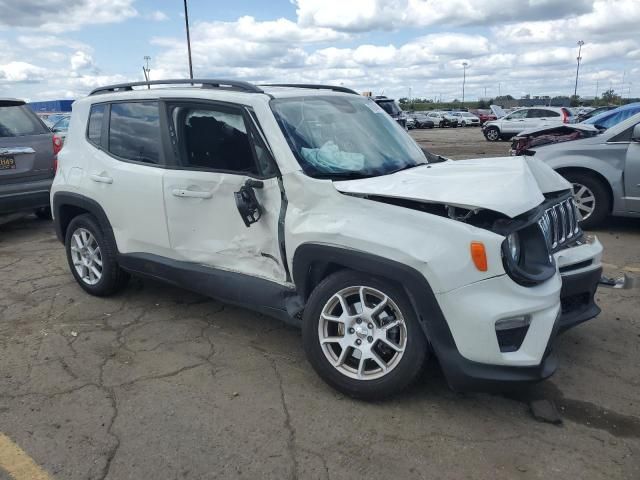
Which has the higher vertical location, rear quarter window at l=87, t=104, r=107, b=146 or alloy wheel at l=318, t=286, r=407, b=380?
rear quarter window at l=87, t=104, r=107, b=146

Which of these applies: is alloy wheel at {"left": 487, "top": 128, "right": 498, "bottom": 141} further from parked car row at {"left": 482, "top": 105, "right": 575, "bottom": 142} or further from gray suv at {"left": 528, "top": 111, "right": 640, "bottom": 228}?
gray suv at {"left": 528, "top": 111, "right": 640, "bottom": 228}

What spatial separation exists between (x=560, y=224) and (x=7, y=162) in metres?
6.45

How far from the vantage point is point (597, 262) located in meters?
3.60

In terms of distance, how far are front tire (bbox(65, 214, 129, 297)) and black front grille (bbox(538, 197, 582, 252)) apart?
129 inches

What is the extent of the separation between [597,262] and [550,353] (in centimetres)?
100

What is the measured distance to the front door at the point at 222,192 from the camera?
3510mm

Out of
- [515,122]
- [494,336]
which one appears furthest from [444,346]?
[515,122]

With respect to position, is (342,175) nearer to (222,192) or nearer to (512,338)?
(222,192)

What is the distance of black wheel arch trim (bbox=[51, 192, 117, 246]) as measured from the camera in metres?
4.57

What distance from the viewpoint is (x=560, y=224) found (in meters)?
3.58

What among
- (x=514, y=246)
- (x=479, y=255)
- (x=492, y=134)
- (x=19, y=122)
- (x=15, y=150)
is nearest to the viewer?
(x=479, y=255)

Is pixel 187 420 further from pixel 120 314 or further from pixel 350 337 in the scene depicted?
pixel 120 314

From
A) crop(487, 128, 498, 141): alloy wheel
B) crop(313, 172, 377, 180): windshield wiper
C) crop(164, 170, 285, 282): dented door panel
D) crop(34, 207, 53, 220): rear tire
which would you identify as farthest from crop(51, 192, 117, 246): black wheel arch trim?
crop(487, 128, 498, 141): alloy wheel

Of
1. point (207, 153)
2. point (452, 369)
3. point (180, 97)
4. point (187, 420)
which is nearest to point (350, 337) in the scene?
point (452, 369)
